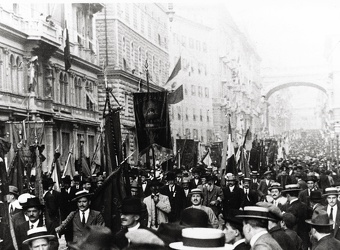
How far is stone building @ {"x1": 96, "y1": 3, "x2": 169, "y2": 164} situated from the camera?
3744 centimetres

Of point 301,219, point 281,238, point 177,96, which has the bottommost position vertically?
point 301,219

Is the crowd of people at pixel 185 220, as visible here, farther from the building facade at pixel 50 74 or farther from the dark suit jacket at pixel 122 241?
the building facade at pixel 50 74

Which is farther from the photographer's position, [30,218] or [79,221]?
[79,221]

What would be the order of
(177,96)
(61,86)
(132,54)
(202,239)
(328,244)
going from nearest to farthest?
1. (202,239)
2. (328,244)
3. (177,96)
4. (61,86)
5. (132,54)

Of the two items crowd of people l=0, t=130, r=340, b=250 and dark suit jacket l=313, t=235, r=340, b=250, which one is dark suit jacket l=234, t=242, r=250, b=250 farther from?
dark suit jacket l=313, t=235, r=340, b=250

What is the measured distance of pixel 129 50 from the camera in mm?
40219

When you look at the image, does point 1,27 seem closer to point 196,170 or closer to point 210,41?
point 196,170

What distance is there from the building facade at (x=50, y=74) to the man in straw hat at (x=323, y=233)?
13.4 metres

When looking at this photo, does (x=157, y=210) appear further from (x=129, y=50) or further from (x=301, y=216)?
(x=129, y=50)

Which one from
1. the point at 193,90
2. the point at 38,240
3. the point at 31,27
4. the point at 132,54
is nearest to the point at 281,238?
the point at 38,240

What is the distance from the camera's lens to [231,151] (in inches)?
707

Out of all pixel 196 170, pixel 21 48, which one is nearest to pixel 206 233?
pixel 196 170

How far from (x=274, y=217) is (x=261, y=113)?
282ft

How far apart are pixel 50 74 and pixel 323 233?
22811mm
